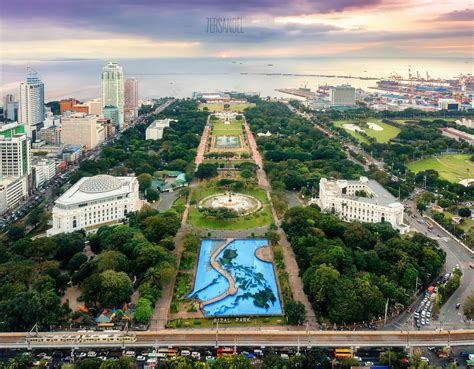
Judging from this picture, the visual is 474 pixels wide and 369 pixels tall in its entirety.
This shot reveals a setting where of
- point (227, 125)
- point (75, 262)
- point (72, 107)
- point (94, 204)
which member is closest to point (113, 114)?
point (72, 107)

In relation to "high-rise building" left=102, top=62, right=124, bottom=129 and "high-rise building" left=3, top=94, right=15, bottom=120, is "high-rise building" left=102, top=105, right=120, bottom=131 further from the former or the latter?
"high-rise building" left=3, top=94, right=15, bottom=120

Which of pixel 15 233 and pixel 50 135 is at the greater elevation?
pixel 50 135

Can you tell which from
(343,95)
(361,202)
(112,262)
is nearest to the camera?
(112,262)

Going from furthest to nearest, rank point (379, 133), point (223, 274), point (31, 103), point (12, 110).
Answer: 1. point (379, 133)
2. point (12, 110)
3. point (31, 103)
4. point (223, 274)

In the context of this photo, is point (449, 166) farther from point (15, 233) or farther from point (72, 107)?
point (72, 107)

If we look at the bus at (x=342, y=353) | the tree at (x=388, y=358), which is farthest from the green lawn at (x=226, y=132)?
the tree at (x=388, y=358)

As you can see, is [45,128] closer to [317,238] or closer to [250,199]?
[250,199]
